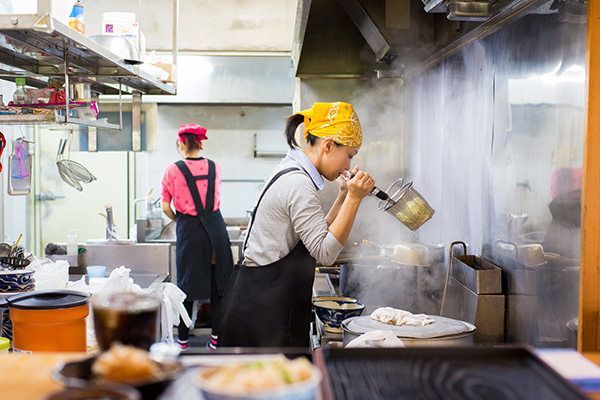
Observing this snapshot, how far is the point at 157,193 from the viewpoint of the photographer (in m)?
6.75

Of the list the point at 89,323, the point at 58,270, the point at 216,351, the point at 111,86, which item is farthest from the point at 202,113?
the point at 216,351

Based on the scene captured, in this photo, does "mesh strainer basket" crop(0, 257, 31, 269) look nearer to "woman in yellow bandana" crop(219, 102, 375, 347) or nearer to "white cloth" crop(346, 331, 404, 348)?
"woman in yellow bandana" crop(219, 102, 375, 347)

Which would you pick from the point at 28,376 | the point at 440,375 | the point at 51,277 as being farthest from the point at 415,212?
the point at 28,376

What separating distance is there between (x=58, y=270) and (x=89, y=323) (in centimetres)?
67

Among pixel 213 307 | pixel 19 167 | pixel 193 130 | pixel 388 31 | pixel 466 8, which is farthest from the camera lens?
pixel 213 307

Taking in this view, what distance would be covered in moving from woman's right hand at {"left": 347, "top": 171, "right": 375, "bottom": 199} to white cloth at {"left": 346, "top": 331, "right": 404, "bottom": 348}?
78 centimetres

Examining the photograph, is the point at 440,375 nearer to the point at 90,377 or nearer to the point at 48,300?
the point at 90,377

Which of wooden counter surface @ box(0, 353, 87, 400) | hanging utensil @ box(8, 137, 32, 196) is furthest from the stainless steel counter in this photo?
wooden counter surface @ box(0, 353, 87, 400)

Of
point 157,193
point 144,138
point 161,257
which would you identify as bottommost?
point 161,257

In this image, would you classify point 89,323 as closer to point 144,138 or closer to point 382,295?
point 382,295

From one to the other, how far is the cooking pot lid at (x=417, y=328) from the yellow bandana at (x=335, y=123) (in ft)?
2.68

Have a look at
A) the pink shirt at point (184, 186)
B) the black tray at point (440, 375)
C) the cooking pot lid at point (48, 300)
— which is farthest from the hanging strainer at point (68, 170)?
the black tray at point (440, 375)

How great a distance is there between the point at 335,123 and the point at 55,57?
1222 millimetres

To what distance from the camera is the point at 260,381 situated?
35.5 inches
